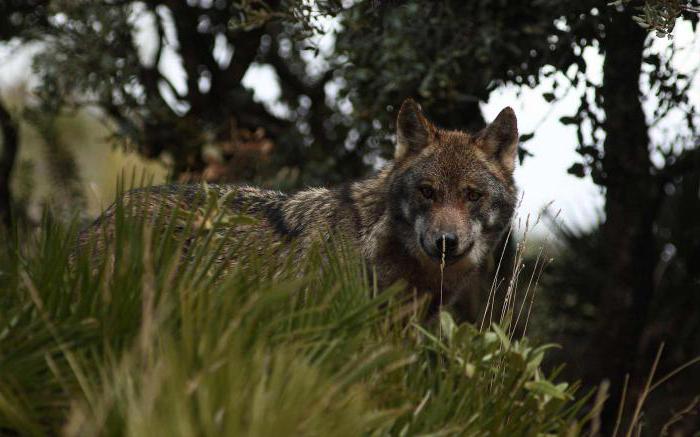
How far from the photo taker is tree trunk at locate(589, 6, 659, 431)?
7.15 metres

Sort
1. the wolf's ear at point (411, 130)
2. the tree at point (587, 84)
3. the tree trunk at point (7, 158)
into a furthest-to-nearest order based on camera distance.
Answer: the tree trunk at point (7, 158) < the tree at point (587, 84) < the wolf's ear at point (411, 130)

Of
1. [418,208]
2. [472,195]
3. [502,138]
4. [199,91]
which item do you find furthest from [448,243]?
[199,91]

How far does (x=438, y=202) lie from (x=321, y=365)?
237 centimetres

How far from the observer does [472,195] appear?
549cm

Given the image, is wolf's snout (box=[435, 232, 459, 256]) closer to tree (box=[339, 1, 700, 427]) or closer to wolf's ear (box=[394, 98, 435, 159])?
wolf's ear (box=[394, 98, 435, 159])

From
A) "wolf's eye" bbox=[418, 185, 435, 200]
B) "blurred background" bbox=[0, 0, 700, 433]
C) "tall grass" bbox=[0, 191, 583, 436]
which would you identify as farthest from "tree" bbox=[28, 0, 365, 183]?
"tall grass" bbox=[0, 191, 583, 436]

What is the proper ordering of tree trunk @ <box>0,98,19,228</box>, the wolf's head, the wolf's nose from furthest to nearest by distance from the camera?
tree trunk @ <box>0,98,19,228</box> → the wolf's head → the wolf's nose

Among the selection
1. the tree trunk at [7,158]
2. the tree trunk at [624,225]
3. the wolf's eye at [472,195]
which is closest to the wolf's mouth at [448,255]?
the wolf's eye at [472,195]

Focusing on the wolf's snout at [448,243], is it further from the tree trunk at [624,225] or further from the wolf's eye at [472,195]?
the tree trunk at [624,225]

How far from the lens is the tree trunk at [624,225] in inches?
281

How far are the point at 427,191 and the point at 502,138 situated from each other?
0.79 m

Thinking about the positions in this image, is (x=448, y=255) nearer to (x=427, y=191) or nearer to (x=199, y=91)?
(x=427, y=191)

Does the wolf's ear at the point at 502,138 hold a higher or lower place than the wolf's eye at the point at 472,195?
higher

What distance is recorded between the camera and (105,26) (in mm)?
8664
